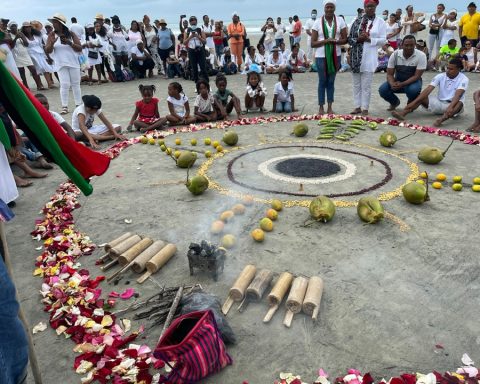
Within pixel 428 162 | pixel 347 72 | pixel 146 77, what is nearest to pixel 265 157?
pixel 428 162

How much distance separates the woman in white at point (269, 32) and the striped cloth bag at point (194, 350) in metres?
17.7

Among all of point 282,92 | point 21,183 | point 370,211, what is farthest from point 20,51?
point 370,211

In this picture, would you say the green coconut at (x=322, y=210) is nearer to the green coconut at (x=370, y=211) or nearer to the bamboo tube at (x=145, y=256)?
the green coconut at (x=370, y=211)

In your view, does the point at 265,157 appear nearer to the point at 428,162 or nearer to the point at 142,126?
the point at 428,162

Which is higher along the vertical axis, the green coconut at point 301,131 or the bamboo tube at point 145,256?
the green coconut at point 301,131

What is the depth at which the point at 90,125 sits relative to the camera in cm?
861

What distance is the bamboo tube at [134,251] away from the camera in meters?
4.03

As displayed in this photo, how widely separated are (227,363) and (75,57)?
367 inches

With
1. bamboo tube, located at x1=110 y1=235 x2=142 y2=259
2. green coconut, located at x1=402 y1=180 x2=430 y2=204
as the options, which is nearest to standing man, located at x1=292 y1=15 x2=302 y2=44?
green coconut, located at x1=402 y1=180 x2=430 y2=204

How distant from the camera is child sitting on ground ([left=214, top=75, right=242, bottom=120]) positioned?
384 inches

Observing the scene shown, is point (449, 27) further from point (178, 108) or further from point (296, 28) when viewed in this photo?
point (178, 108)

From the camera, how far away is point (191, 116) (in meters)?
9.77

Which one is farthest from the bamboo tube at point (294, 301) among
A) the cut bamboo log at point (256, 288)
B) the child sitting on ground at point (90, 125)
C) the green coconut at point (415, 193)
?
the child sitting on ground at point (90, 125)

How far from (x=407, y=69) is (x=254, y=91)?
3.60 m
